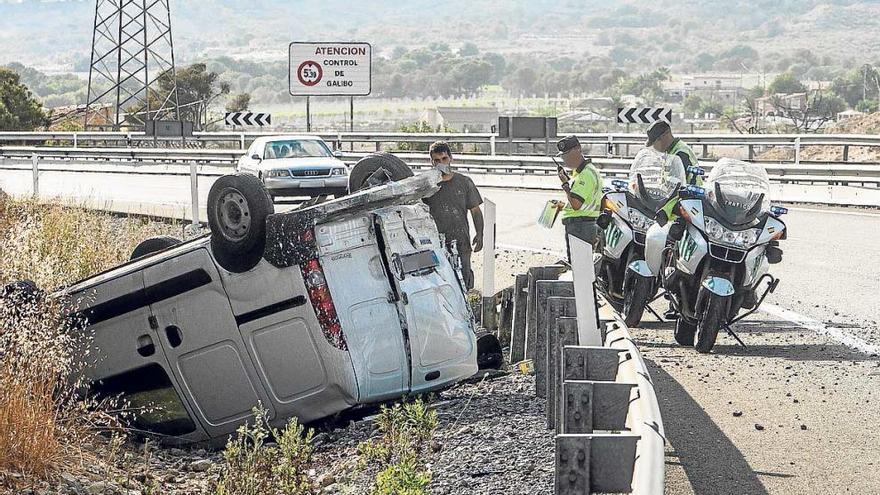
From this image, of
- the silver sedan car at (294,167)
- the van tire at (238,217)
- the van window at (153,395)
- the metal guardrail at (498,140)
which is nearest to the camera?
the van tire at (238,217)

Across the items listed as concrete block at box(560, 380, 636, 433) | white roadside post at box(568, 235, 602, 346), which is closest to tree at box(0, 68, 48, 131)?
white roadside post at box(568, 235, 602, 346)

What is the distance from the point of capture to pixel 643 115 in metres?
38.3

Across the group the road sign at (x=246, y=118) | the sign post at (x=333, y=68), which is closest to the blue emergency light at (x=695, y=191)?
the road sign at (x=246, y=118)

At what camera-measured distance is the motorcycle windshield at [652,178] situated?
12211 millimetres

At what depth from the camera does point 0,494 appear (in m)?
6.45

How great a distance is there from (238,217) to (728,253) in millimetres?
4256

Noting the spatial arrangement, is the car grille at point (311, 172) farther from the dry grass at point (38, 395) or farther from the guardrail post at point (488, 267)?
the dry grass at point (38, 395)

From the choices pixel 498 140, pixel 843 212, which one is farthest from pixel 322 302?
pixel 498 140

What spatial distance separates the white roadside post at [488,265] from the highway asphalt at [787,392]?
1.32 metres

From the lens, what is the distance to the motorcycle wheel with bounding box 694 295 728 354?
10.7 meters

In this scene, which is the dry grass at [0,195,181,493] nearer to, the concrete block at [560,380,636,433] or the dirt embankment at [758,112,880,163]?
the concrete block at [560,380,636,433]

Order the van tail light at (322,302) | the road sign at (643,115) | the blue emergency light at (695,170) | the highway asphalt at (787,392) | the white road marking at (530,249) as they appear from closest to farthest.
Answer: the highway asphalt at (787,392) → the van tail light at (322,302) → the blue emergency light at (695,170) → the white road marking at (530,249) → the road sign at (643,115)

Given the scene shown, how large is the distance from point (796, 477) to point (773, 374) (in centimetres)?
287

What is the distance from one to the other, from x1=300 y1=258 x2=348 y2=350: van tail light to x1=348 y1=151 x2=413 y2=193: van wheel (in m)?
1.80
